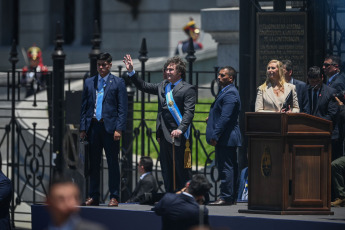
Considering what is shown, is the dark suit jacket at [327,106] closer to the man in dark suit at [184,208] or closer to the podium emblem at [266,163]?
the podium emblem at [266,163]

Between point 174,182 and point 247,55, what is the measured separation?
2456 millimetres

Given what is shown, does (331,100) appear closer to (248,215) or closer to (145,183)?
(248,215)

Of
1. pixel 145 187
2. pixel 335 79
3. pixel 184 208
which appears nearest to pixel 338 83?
pixel 335 79

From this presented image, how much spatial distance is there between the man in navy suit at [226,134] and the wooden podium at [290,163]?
993 millimetres

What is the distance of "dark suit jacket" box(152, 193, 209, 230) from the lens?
34.8 ft

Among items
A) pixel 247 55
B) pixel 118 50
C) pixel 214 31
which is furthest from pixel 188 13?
pixel 247 55

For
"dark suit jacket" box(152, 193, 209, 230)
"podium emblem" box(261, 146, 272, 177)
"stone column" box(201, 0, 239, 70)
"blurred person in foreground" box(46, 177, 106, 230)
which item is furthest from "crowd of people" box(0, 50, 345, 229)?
"blurred person in foreground" box(46, 177, 106, 230)

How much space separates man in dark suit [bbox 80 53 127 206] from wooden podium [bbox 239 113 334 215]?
5.88ft

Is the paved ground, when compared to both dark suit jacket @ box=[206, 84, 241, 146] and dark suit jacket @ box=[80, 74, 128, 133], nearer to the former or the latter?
dark suit jacket @ box=[206, 84, 241, 146]

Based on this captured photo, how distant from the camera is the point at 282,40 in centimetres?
1457

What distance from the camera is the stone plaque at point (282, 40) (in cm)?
1447

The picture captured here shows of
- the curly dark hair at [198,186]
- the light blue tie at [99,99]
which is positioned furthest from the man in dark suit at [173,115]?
the curly dark hair at [198,186]

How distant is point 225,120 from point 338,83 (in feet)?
4.66

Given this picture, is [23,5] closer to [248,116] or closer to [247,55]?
[247,55]
